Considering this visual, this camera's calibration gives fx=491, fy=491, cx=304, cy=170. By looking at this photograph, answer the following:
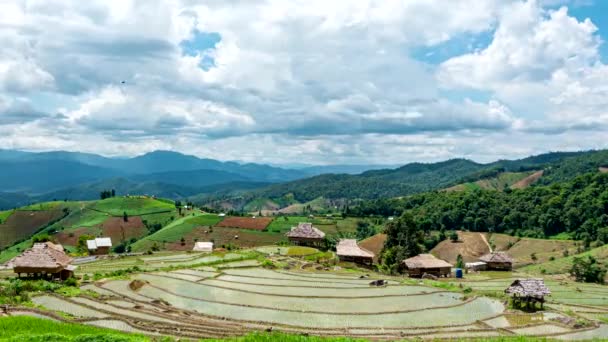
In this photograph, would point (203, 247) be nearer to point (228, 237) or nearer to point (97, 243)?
point (97, 243)

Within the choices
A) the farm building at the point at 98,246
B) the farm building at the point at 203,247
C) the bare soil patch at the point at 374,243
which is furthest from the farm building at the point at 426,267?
the farm building at the point at 98,246

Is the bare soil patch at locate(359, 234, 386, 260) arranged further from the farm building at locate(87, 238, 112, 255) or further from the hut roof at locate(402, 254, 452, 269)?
the farm building at locate(87, 238, 112, 255)

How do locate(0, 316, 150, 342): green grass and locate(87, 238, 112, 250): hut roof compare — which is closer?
locate(0, 316, 150, 342): green grass

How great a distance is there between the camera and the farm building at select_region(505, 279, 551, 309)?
125ft

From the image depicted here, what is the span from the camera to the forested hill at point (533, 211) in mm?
105875

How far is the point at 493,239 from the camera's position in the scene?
366ft

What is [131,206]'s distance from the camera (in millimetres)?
165125

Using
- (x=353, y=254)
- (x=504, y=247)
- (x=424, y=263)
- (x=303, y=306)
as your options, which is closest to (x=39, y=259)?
(x=303, y=306)

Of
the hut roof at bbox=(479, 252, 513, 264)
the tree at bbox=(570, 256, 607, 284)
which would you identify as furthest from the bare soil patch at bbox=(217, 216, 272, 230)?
the tree at bbox=(570, 256, 607, 284)

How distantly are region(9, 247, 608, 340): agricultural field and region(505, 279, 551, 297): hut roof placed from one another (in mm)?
1479

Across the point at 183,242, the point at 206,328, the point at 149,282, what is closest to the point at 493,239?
the point at 183,242

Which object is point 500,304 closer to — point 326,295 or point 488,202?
point 326,295

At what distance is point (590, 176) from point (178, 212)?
119m

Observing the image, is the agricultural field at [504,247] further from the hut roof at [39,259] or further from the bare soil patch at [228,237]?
the hut roof at [39,259]
